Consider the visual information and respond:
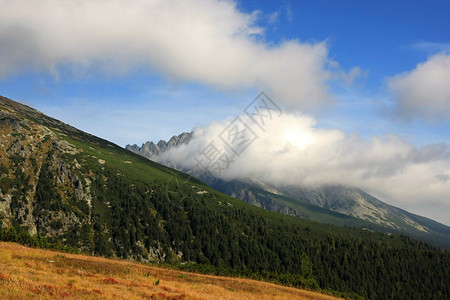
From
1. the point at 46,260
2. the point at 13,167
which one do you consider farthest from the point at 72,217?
the point at 46,260

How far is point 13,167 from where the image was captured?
195375mm

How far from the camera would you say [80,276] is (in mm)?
29969

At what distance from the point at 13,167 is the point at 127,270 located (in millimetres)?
206313

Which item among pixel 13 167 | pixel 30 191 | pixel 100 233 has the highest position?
pixel 13 167

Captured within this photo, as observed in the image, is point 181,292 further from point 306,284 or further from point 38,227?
point 38,227

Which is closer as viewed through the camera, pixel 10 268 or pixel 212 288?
pixel 10 268

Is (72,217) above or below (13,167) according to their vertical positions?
below

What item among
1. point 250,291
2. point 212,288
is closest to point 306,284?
point 250,291

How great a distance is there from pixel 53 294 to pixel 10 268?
10011 millimetres

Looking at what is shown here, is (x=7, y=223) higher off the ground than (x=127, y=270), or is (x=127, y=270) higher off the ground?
(x=127, y=270)

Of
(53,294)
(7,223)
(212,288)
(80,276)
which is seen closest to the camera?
(53,294)

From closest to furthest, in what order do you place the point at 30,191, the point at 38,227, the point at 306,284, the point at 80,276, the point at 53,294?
the point at 53,294 → the point at 80,276 → the point at 306,284 → the point at 38,227 → the point at 30,191

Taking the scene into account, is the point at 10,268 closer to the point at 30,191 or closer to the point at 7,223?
the point at 7,223

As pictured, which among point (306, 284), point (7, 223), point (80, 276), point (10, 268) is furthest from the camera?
point (7, 223)
